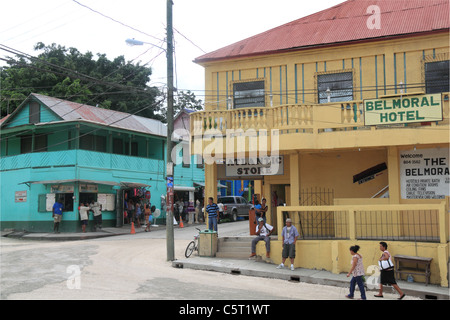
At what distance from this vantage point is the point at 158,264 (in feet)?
50.0

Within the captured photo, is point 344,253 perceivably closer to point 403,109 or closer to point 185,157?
point 403,109

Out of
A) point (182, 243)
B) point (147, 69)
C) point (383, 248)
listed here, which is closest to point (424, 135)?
point (383, 248)

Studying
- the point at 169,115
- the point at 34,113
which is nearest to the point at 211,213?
the point at 169,115

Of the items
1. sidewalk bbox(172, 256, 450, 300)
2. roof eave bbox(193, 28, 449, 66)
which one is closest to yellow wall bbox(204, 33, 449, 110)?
roof eave bbox(193, 28, 449, 66)

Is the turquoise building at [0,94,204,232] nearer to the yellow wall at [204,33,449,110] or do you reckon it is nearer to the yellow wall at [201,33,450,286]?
the yellow wall at [204,33,449,110]

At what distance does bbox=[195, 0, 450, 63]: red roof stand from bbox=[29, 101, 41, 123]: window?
13.5m

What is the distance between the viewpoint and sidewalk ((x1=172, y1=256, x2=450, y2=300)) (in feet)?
38.7

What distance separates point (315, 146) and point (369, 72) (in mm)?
3497

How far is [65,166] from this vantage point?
84.7 feet

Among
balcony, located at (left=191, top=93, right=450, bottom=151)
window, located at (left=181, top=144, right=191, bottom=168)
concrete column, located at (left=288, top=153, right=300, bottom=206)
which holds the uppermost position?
window, located at (left=181, top=144, right=191, bottom=168)

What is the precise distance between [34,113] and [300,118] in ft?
60.4

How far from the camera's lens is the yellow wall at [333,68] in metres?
15.9

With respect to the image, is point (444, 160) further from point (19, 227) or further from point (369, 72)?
point (19, 227)

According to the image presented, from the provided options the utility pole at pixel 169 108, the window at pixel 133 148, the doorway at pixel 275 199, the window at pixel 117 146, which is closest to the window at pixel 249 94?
the utility pole at pixel 169 108
